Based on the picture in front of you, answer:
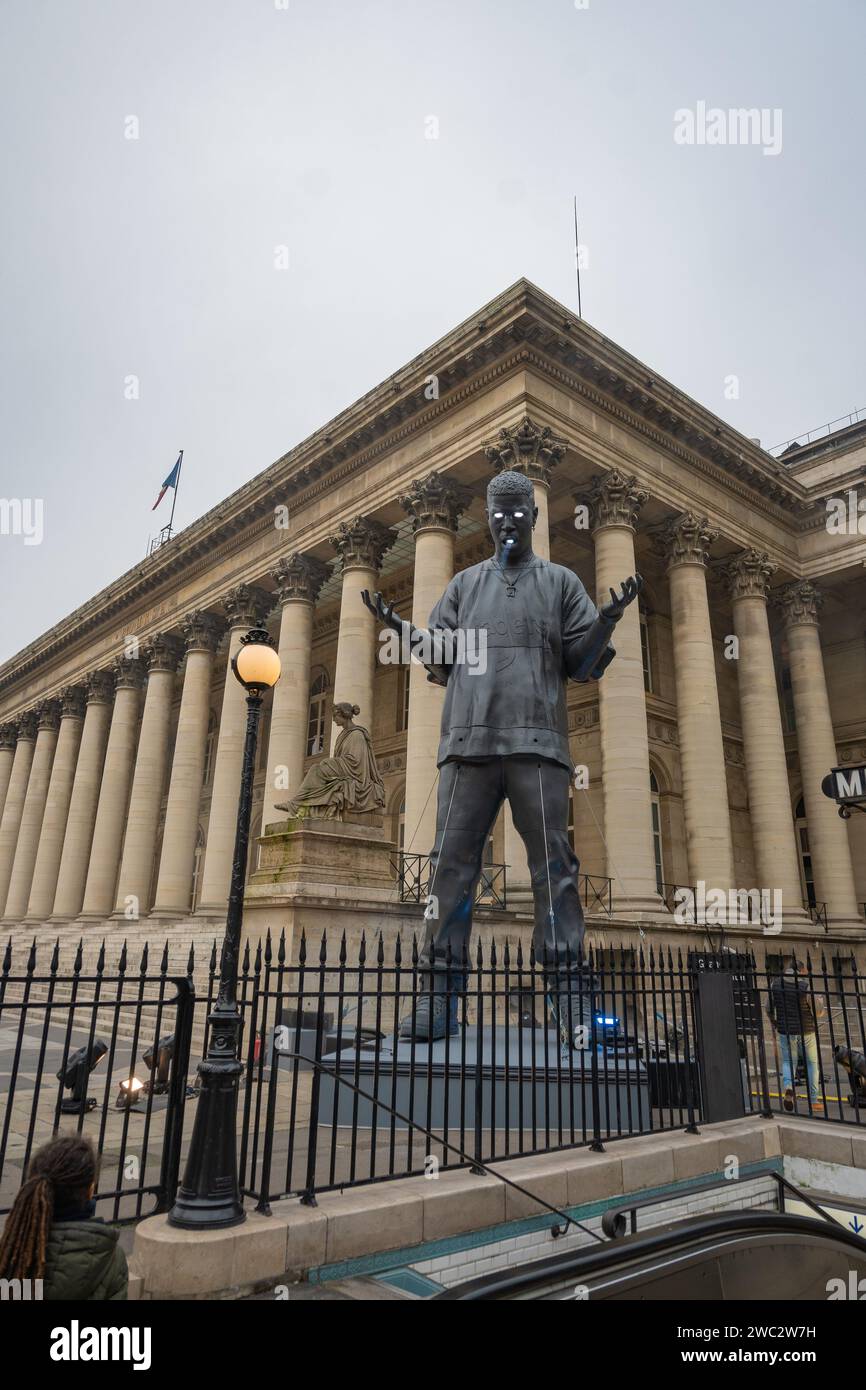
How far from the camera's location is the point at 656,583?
89.2 feet

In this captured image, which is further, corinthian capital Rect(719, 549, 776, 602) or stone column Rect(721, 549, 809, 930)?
corinthian capital Rect(719, 549, 776, 602)

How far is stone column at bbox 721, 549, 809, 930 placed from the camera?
22.0 metres

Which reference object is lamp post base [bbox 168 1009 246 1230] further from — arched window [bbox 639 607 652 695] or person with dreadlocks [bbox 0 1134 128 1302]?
arched window [bbox 639 607 652 695]

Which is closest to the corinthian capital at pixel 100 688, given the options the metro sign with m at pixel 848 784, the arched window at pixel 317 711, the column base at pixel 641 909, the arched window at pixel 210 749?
the arched window at pixel 210 749

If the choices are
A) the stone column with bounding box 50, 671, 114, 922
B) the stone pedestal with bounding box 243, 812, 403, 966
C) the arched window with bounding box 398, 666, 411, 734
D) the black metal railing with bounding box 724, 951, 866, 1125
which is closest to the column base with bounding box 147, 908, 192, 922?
the stone column with bounding box 50, 671, 114, 922

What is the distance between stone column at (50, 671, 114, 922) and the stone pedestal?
22335 millimetres

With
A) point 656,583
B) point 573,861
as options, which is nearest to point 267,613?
point 656,583

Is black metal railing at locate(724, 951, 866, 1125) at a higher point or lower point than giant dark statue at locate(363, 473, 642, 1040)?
lower

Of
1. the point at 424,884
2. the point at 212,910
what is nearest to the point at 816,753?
the point at 424,884

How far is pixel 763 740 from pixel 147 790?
1995cm

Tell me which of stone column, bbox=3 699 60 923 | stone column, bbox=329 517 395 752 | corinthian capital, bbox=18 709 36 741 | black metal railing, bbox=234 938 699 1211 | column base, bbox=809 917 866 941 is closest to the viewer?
black metal railing, bbox=234 938 699 1211

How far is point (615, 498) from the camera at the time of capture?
2058 cm

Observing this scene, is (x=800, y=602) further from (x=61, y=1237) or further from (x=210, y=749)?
(x=61, y=1237)
